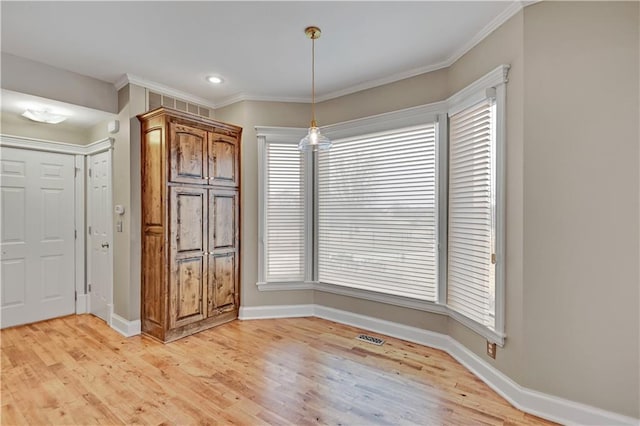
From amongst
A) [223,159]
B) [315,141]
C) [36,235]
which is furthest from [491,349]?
[36,235]

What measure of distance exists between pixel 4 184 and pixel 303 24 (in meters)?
4.04

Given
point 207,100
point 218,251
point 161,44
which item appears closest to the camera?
point 161,44

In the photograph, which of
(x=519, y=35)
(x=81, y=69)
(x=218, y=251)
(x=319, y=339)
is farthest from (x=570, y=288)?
(x=81, y=69)

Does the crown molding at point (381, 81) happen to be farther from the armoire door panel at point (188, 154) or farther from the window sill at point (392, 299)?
the window sill at point (392, 299)

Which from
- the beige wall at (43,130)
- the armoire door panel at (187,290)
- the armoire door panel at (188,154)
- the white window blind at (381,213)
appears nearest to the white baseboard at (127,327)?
the armoire door panel at (187,290)

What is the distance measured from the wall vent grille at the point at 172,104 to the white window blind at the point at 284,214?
3.57 feet

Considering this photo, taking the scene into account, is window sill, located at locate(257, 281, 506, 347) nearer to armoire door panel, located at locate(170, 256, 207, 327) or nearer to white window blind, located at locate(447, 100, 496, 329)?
white window blind, located at locate(447, 100, 496, 329)

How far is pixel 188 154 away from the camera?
11.8 ft

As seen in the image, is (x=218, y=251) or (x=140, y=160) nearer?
(x=140, y=160)

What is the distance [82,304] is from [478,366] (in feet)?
16.4

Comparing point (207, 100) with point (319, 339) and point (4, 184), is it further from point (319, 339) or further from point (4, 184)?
point (319, 339)

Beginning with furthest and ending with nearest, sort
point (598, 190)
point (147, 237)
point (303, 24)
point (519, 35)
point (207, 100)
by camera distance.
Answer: point (207, 100), point (147, 237), point (303, 24), point (519, 35), point (598, 190)

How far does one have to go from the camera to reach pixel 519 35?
2318mm

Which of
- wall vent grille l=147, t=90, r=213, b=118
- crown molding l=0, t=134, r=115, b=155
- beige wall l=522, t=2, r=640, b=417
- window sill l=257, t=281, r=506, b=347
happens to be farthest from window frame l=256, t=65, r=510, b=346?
crown molding l=0, t=134, r=115, b=155
